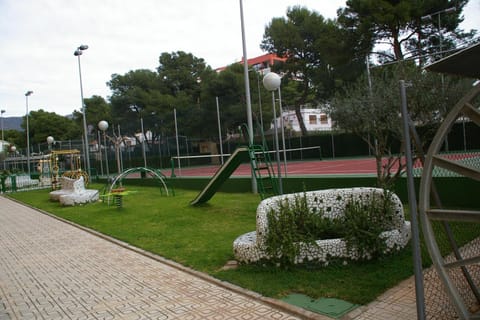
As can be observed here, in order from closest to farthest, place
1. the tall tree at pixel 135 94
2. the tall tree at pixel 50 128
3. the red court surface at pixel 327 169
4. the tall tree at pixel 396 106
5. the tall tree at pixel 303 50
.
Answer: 1. the tall tree at pixel 396 106
2. the red court surface at pixel 327 169
3. the tall tree at pixel 303 50
4. the tall tree at pixel 135 94
5. the tall tree at pixel 50 128

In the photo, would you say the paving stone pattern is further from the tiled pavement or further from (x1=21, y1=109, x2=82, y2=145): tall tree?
(x1=21, y1=109, x2=82, y2=145): tall tree

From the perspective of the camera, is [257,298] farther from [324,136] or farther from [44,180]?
[44,180]

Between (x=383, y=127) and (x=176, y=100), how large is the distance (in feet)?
99.3

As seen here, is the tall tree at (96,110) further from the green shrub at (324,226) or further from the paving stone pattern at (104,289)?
the green shrub at (324,226)

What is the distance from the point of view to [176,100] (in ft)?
122

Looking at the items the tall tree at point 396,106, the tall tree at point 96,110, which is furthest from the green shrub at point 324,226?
the tall tree at point 96,110

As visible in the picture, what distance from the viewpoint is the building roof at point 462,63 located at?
2.96 meters

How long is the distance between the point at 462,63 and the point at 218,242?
191 inches

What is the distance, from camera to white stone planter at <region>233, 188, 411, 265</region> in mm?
5008

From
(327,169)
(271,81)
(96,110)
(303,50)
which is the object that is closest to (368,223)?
(271,81)

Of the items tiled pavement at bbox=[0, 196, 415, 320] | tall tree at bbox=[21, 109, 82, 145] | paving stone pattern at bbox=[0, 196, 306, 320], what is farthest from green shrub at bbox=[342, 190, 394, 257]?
tall tree at bbox=[21, 109, 82, 145]

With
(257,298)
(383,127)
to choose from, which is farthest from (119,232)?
(383,127)

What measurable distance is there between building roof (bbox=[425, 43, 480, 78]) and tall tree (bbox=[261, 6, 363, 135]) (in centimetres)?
2634

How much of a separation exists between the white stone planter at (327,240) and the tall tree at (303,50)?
24186mm
